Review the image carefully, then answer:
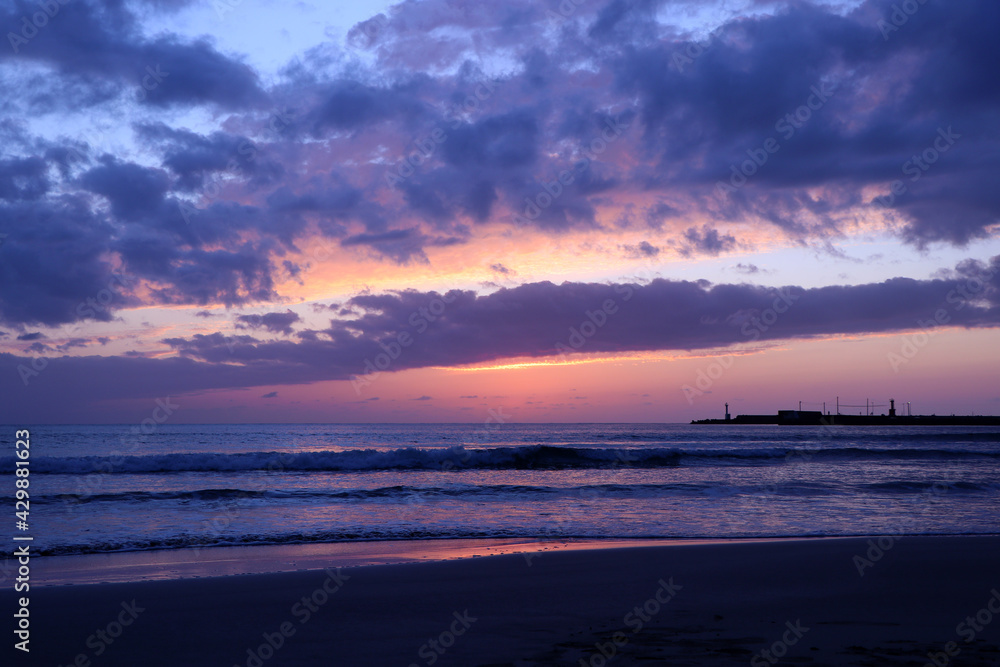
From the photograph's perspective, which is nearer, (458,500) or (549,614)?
(549,614)

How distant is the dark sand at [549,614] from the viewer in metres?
5.39

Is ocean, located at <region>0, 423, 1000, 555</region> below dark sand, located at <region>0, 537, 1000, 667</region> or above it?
below

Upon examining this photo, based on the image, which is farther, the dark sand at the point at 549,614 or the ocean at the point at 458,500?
the ocean at the point at 458,500

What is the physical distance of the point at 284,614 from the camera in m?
6.68

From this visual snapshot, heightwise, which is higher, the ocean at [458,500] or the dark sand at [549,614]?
the dark sand at [549,614]

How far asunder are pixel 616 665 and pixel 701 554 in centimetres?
575

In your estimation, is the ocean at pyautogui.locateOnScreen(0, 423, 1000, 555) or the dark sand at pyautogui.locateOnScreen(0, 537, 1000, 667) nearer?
the dark sand at pyautogui.locateOnScreen(0, 537, 1000, 667)

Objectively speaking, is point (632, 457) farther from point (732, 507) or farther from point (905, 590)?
point (905, 590)

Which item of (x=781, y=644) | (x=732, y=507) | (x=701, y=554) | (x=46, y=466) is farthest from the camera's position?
(x=46, y=466)

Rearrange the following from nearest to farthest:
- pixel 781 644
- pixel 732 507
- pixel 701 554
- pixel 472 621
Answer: pixel 781 644 → pixel 472 621 → pixel 701 554 → pixel 732 507

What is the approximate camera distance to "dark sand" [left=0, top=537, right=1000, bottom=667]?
5.39m

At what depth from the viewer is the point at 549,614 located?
21.7 ft

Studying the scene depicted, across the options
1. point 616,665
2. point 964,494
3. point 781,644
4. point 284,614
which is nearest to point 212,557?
point 284,614

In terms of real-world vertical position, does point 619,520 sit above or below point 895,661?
below
